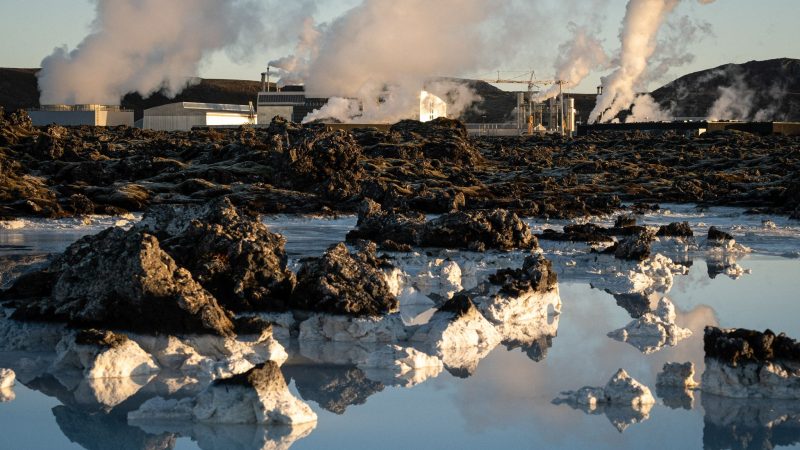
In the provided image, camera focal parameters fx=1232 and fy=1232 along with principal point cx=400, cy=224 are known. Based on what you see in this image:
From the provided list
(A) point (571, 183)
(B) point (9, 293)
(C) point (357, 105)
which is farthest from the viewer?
(C) point (357, 105)

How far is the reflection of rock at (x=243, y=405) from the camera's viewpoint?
32.9 feet

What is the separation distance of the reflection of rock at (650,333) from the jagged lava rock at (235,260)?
13.2 feet

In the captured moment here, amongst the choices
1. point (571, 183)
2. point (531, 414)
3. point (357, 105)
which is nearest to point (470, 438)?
point (531, 414)

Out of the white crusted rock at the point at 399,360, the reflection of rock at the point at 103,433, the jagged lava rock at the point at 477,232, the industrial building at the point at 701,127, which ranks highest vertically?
the industrial building at the point at 701,127

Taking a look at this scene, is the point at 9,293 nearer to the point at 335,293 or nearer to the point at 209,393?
the point at 335,293

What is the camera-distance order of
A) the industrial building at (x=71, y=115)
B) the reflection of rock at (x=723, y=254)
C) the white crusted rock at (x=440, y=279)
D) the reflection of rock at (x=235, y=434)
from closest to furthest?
the reflection of rock at (x=235, y=434) < the white crusted rock at (x=440, y=279) < the reflection of rock at (x=723, y=254) < the industrial building at (x=71, y=115)

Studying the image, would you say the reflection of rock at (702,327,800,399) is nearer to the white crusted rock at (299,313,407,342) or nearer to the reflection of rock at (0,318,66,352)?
the white crusted rock at (299,313,407,342)

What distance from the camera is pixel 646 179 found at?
4550cm

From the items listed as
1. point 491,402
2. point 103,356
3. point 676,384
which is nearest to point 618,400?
point 676,384

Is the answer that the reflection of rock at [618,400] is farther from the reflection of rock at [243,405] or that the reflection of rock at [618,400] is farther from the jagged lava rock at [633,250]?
the jagged lava rock at [633,250]

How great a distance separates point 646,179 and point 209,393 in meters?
37.0

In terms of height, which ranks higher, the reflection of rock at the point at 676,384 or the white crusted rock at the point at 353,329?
the white crusted rock at the point at 353,329

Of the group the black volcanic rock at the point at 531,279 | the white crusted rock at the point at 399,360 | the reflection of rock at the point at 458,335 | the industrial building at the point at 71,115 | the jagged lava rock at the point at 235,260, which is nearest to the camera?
the white crusted rock at the point at 399,360

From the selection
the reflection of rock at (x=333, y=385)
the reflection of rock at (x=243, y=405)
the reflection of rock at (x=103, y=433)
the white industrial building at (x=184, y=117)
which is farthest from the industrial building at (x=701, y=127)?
the reflection of rock at (x=103, y=433)
